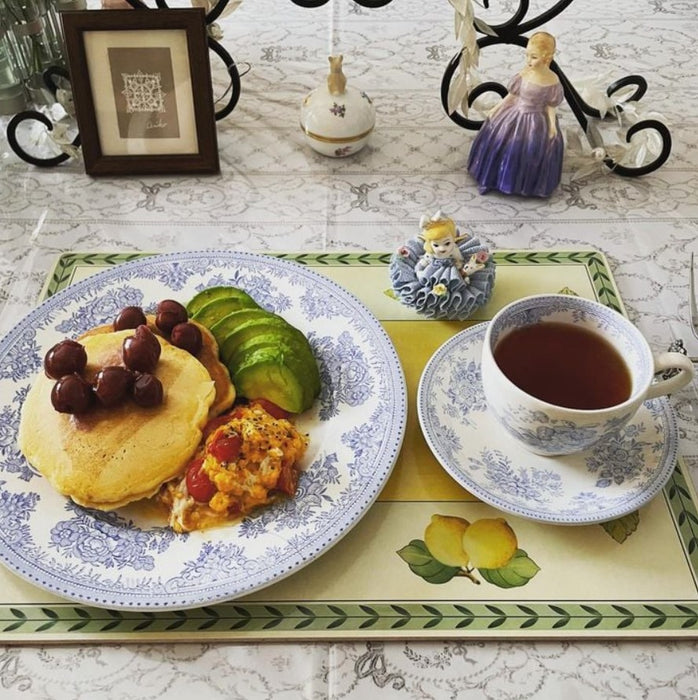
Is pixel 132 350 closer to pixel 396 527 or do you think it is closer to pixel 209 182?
pixel 396 527

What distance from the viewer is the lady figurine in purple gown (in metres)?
1.19

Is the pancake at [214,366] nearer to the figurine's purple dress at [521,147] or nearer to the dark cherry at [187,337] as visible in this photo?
the dark cherry at [187,337]

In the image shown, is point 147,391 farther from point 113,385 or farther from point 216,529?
point 216,529


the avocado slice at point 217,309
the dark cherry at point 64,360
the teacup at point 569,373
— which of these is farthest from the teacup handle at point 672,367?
the dark cherry at point 64,360

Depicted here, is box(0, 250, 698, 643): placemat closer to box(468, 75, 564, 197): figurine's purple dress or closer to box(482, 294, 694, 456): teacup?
box(482, 294, 694, 456): teacup

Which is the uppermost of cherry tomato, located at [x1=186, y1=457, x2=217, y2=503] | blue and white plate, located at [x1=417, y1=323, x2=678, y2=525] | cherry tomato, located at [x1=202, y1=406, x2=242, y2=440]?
cherry tomato, located at [x1=202, y1=406, x2=242, y2=440]

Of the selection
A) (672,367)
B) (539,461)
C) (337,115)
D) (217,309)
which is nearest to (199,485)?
(217,309)

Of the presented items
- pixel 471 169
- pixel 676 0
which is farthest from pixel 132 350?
pixel 676 0

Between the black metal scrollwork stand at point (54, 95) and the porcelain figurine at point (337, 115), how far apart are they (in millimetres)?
160

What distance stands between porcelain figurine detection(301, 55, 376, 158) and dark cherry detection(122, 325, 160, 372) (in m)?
0.62

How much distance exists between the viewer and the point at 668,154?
4.39 feet

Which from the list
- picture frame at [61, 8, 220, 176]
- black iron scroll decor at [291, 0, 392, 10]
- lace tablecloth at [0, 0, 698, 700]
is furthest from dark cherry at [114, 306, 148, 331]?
black iron scroll decor at [291, 0, 392, 10]

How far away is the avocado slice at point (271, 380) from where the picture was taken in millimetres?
875

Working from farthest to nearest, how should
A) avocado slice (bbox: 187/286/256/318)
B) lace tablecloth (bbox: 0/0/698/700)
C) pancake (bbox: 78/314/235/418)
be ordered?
avocado slice (bbox: 187/286/256/318)
pancake (bbox: 78/314/235/418)
lace tablecloth (bbox: 0/0/698/700)
